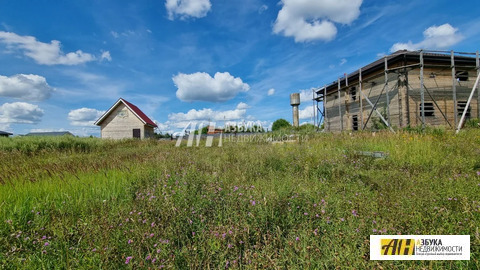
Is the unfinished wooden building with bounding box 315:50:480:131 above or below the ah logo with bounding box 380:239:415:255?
above

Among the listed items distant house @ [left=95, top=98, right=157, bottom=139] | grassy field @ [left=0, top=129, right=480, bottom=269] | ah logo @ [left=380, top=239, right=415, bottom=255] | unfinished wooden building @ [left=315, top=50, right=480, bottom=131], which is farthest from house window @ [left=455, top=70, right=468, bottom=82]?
distant house @ [left=95, top=98, right=157, bottom=139]

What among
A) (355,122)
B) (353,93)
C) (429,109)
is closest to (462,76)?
(429,109)

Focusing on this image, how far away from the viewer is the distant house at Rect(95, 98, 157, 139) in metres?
22.2

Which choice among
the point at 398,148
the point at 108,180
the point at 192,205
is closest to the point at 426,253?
the point at 192,205

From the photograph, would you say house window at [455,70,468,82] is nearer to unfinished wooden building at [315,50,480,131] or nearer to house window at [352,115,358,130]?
unfinished wooden building at [315,50,480,131]

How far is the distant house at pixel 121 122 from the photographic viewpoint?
2216 cm

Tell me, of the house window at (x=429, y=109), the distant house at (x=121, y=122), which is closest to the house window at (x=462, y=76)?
the house window at (x=429, y=109)

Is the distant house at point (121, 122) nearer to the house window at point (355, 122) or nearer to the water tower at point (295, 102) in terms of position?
the water tower at point (295, 102)

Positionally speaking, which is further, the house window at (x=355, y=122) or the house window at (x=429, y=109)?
the house window at (x=355, y=122)

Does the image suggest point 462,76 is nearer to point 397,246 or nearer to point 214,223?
point 397,246

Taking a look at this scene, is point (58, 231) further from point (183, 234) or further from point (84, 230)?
point (183, 234)

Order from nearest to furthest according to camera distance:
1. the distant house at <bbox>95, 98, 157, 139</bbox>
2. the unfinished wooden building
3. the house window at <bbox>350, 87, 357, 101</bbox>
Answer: the unfinished wooden building < the house window at <bbox>350, 87, 357, 101</bbox> < the distant house at <bbox>95, 98, 157, 139</bbox>

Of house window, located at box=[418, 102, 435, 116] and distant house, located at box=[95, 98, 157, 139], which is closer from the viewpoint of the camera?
house window, located at box=[418, 102, 435, 116]

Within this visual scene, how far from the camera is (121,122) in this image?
22266 mm
